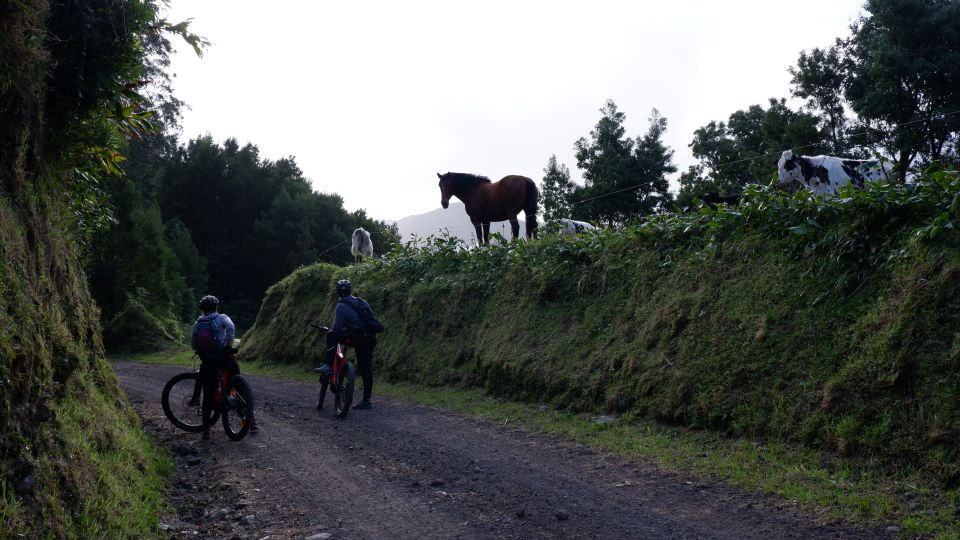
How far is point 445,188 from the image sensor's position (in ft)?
61.5

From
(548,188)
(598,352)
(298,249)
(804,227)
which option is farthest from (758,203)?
(298,249)

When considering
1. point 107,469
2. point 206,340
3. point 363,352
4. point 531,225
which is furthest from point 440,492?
point 531,225

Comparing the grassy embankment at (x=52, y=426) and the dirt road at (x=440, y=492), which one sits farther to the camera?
the dirt road at (x=440, y=492)

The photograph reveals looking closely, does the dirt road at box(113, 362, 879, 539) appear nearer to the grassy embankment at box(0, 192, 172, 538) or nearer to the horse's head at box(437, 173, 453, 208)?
the grassy embankment at box(0, 192, 172, 538)

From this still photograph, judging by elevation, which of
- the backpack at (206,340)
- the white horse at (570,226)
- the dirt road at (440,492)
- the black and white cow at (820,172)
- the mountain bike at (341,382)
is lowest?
the dirt road at (440,492)

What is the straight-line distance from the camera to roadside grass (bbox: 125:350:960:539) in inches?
193

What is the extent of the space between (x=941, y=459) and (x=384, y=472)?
4667 millimetres

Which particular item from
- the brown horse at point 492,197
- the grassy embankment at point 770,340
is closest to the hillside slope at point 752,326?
the grassy embankment at point 770,340

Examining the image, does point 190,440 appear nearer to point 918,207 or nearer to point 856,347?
point 856,347

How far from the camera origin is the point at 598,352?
10.1 metres

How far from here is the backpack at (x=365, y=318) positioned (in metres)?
11.5

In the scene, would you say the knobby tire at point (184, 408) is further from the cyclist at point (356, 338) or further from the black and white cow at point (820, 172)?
the black and white cow at point (820, 172)

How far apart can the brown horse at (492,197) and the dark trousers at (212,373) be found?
27.5 ft

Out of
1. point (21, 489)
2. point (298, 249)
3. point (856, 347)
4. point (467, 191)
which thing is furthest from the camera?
point (298, 249)
